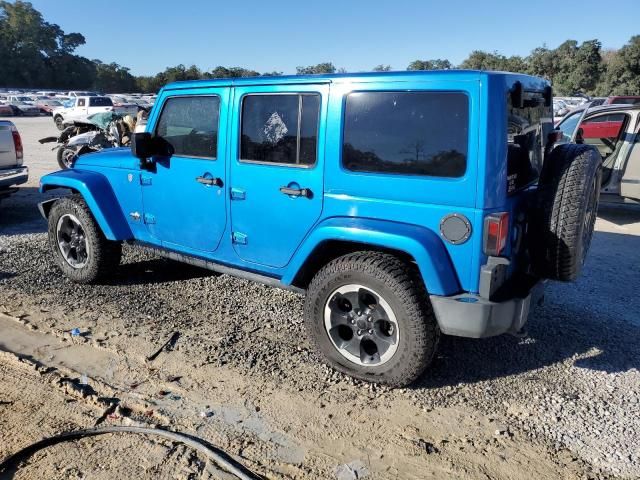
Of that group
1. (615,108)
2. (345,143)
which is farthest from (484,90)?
(615,108)

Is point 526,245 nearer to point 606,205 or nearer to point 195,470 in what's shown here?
point 195,470

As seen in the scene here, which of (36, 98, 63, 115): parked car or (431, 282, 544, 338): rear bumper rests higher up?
(36, 98, 63, 115): parked car

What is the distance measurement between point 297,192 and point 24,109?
48095 millimetres

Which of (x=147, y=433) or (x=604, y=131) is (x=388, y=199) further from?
(x=604, y=131)

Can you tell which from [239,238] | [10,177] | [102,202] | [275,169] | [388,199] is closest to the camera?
[388,199]

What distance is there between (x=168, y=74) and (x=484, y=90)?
55.0 metres

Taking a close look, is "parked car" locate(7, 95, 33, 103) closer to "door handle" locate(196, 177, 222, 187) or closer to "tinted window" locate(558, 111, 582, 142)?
"tinted window" locate(558, 111, 582, 142)

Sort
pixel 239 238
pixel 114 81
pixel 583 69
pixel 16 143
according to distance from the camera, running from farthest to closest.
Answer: pixel 114 81 < pixel 583 69 < pixel 16 143 < pixel 239 238

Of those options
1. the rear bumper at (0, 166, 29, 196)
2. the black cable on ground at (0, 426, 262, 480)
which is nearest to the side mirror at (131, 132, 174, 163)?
the black cable on ground at (0, 426, 262, 480)

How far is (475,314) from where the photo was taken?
9.86 feet

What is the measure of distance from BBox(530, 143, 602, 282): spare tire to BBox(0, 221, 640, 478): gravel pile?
82cm

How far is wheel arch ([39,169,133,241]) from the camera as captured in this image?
4793 mm

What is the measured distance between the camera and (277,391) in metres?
3.36

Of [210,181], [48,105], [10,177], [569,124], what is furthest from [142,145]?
[48,105]
